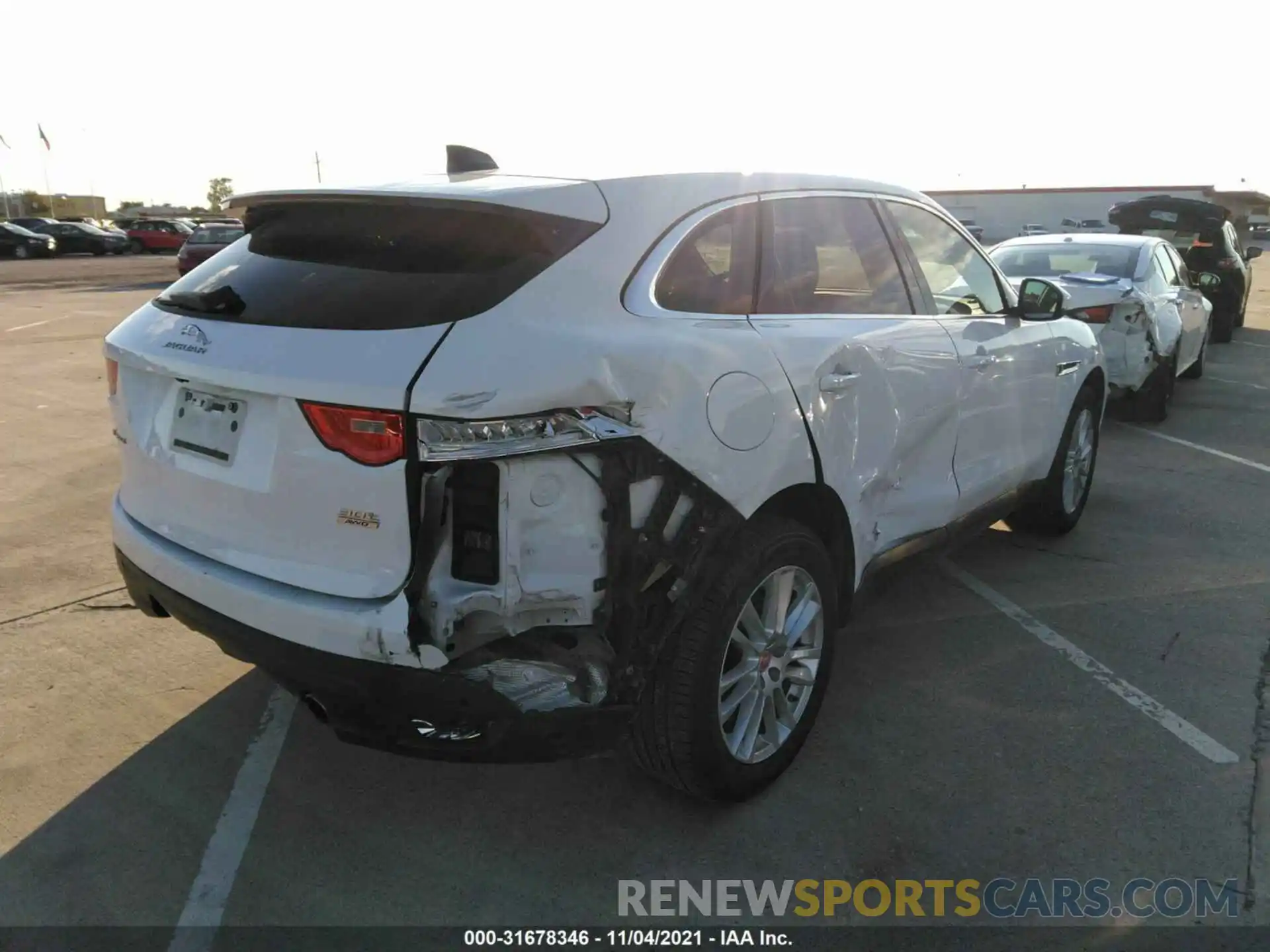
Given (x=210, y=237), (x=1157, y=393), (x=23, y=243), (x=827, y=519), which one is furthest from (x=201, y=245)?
(x=827, y=519)

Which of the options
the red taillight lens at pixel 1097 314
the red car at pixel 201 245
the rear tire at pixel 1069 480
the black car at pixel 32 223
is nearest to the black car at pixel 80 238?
the black car at pixel 32 223

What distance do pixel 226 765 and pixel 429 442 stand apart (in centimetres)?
161

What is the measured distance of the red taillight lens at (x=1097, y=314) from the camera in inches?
307

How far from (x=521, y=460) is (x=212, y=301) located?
1.12 m

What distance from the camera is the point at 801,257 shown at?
3.41 metres

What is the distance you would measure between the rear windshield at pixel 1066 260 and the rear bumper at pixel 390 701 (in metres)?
7.12

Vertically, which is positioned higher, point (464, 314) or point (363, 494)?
point (464, 314)

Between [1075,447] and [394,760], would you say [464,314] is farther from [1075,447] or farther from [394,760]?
[1075,447]

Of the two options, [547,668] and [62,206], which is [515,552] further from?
[62,206]

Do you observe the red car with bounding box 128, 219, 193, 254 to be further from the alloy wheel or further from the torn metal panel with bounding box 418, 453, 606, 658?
the torn metal panel with bounding box 418, 453, 606, 658

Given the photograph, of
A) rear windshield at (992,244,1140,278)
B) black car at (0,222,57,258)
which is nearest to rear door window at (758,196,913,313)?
rear windshield at (992,244,1140,278)

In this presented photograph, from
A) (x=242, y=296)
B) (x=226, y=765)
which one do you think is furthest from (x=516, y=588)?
(x=226, y=765)

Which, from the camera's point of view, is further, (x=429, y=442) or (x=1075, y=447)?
(x=1075, y=447)

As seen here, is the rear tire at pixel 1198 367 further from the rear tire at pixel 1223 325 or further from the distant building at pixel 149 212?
the distant building at pixel 149 212
